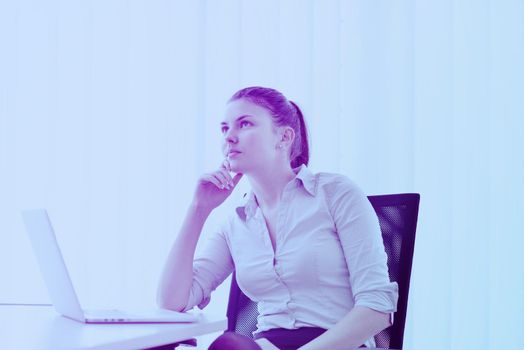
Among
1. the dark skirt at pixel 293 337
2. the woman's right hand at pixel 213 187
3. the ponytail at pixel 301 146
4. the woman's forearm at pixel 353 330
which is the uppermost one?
the ponytail at pixel 301 146

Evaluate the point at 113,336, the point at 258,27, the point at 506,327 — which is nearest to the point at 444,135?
the point at 506,327

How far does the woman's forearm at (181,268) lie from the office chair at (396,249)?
17 cm

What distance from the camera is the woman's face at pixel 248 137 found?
174 cm

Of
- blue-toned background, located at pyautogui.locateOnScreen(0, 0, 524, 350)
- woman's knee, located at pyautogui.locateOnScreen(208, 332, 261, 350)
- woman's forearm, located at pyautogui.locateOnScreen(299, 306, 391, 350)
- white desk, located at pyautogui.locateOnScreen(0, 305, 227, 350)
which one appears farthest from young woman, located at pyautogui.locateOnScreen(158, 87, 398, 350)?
blue-toned background, located at pyautogui.locateOnScreen(0, 0, 524, 350)

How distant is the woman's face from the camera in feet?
5.71

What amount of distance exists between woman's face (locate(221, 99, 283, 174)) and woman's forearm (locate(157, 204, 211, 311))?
0.56 ft

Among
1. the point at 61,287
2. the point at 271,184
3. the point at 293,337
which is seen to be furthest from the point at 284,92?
the point at 61,287

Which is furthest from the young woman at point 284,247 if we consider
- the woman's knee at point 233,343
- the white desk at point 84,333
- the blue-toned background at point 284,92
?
the blue-toned background at point 284,92

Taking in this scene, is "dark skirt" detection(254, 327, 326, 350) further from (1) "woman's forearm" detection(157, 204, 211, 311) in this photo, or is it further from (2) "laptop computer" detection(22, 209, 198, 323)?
(2) "laptop computer" detection(22, 209, 198, 323)

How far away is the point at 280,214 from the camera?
1.71 metres

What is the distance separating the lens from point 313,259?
160cm

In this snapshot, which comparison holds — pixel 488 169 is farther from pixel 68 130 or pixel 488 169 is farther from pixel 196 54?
pixel 68 130

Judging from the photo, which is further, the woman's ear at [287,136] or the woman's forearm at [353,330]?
the woman's ear at [287,136]

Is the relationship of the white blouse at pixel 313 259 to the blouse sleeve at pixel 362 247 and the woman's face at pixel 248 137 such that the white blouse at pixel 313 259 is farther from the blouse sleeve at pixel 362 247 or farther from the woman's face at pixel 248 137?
the woman's face at pixel 248 137
